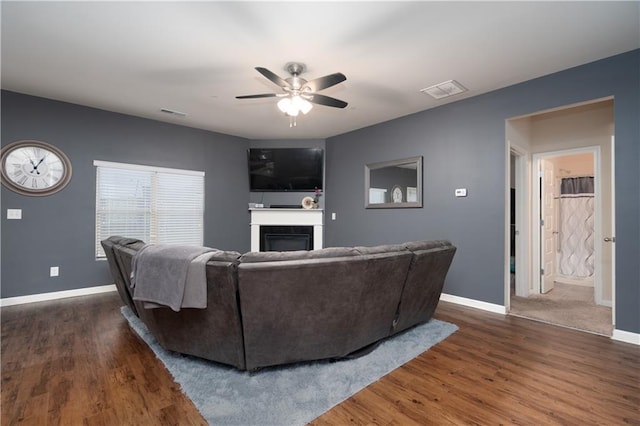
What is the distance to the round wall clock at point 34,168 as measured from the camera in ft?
11.7

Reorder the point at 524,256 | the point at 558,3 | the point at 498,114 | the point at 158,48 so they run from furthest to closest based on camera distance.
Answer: the point at 524,256, the point at 498,114, the point at 158,48, the point at 558,3

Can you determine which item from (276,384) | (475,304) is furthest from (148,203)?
(475,304)

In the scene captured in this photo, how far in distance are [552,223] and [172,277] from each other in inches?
211

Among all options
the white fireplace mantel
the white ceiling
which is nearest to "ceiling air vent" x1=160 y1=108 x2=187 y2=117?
the white ceiling

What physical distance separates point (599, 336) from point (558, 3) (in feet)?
9.40

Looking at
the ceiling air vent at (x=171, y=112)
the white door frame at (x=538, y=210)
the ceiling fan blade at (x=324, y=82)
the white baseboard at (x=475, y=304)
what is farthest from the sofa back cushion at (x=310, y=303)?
the ceiling air vent at (x=171, y=112)

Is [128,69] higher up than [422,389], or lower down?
higher up

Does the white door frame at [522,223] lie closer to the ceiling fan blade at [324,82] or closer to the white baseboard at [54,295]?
the ceiling fan blade at [324,82]

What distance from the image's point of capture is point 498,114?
11.3 feet

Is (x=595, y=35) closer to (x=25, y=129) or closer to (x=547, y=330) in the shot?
(x=547, y=330)

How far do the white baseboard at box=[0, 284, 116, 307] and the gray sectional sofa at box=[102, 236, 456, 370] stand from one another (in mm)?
2402

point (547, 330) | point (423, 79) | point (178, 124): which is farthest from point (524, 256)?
point (178, 124)

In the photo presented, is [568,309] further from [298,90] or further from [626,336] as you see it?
[298,90]

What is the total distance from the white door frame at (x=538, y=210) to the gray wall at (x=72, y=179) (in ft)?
17.5
